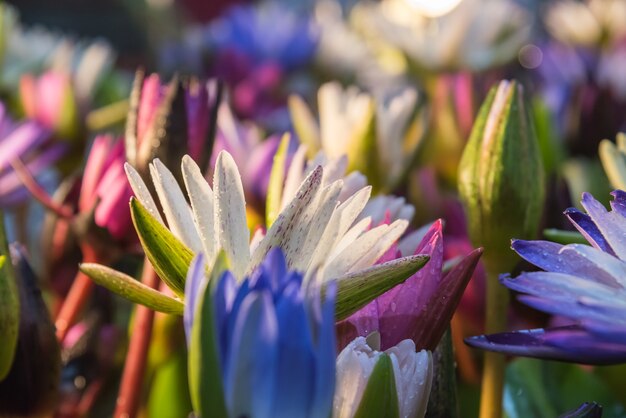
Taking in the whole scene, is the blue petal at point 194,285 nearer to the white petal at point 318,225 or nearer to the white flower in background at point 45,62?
the white petal at point 318,225

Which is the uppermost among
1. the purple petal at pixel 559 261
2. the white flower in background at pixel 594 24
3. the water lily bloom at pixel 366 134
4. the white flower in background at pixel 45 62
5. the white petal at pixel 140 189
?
the white flower in background at pixel 594 24

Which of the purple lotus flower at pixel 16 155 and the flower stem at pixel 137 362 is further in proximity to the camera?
the purple lotus flower at pixel 16 155

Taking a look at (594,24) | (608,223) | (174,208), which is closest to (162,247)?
(174,208)

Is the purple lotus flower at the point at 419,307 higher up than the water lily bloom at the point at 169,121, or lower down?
lower down

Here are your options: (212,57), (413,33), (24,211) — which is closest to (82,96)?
(24,211)

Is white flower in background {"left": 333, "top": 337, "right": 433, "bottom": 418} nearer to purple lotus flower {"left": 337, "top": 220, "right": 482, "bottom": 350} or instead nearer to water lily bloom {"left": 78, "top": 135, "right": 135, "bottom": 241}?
purple lotus flower {"left": 337, "top": 220, "right": 482, "bottom": 350}

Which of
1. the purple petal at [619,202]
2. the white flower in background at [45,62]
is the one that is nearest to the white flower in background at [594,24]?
the white flower in background at [45,62]
